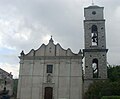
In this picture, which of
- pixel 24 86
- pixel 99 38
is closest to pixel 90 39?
pixel 99 38

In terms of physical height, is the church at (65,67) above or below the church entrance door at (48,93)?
above

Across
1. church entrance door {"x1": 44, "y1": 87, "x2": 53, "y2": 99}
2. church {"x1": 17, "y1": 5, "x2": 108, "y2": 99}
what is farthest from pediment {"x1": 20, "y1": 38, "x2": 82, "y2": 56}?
church entrance door {"x1": 44, "y1": 87, "x2": 53, "y2": 99}

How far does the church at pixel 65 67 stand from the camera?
2791 cm

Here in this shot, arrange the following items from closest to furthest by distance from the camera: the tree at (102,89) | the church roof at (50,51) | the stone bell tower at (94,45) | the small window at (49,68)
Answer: the tree at (102,89) < the stone bell tower at (94,45) < the small window at (49,68) < the church roof at (50,51)

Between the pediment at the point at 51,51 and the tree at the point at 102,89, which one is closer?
the tree at the point at 102,89

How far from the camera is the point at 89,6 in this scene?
30.4m

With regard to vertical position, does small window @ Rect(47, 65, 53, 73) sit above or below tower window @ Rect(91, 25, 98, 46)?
below

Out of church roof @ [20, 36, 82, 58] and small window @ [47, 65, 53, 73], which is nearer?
small window @ [47, 65, 53, 73]

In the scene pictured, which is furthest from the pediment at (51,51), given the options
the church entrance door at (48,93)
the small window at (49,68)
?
the church entrance door at (48,93)

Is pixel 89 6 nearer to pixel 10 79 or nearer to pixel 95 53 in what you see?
pixel 95 53

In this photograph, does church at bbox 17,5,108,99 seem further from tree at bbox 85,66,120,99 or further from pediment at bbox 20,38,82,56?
tree at bbox 85,66,120,99

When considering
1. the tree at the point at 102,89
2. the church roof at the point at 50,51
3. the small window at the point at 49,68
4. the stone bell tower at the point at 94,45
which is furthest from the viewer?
the church roof at the point at 50,51

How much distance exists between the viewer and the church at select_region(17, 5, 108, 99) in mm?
27906

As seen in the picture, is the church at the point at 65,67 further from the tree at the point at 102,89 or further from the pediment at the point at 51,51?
the tree at the point at 102,89
